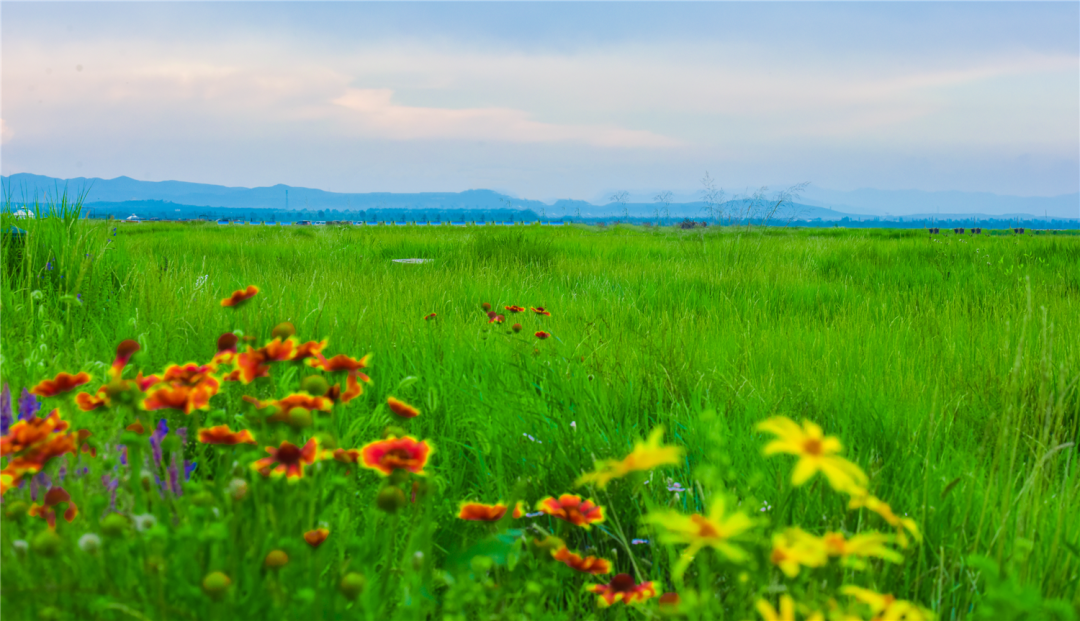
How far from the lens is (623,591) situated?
121 cm

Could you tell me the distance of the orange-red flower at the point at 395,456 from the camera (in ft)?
3.57

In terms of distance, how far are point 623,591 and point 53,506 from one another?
995 mm

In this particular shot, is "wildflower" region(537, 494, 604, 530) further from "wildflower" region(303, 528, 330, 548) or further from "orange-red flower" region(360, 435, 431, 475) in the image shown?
"wildflower" region(303, 528, 330, 548)

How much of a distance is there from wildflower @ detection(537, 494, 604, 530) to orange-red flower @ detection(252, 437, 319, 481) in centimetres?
42

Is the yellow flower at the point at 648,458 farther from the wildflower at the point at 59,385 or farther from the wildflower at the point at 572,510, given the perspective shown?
the wildflower at the point at 59,385

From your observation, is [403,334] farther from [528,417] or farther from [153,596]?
[153,596]

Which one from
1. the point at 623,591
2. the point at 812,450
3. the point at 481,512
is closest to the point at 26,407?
the point at 481,512

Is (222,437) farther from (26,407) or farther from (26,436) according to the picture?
(26,407)

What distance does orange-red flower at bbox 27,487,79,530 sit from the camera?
1.07 metres

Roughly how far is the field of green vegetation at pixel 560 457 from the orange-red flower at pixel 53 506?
14 mm

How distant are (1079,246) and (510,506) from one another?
9.14 meters

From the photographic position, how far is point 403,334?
9.48 feet

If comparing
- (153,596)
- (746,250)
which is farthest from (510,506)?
(746,250)

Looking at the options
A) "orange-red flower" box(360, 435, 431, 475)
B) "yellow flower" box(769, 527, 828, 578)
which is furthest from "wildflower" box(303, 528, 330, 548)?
"yellow flower" box(769, 527, 828, 578)
